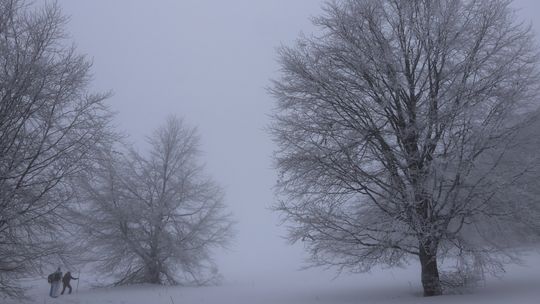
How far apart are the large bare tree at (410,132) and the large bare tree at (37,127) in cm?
497

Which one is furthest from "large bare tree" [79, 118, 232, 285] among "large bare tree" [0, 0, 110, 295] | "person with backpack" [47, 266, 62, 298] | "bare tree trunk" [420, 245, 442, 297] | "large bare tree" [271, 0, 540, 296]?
"bare tree trunk" [420, 245, 442, 297]

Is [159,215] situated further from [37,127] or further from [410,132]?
[410,132]

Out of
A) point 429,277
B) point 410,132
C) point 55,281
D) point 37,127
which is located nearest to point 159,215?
point 55,281

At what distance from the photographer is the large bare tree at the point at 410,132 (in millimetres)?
9172

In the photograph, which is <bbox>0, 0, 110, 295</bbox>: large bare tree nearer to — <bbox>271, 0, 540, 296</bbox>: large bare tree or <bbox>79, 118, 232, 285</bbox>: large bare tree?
<bbox>271, 0, 540, 296</bbox>: large bare tree

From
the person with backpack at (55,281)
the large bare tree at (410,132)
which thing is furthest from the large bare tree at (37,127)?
the large bare tree at (410,132)

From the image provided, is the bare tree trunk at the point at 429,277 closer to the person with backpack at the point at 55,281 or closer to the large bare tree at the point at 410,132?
the large bare tree at the point at 410,132

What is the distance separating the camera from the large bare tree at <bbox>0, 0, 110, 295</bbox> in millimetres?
9047

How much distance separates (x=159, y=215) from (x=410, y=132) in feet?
47.4

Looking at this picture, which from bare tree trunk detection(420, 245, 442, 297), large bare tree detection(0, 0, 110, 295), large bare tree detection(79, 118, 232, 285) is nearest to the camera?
large bare tree detection(0, 0, 110, 295)

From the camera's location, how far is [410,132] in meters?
9.64

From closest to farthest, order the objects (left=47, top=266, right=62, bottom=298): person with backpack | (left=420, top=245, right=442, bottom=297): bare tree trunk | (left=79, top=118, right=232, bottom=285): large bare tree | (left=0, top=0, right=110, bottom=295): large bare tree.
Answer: (left=0, top=0, right=110, bottom=295): large bare tree
(left=420, top=245, right=442, bottom=297): bare tree trunk
(left=47, top=266, right=62, bottom=298): person with backpack
(left=79, top=118, right=232, bottom=285): large bare tree

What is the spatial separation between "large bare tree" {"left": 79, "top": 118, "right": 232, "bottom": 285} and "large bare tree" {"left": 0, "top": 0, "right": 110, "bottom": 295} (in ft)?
26.7

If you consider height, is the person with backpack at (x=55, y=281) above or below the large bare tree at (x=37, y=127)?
below
